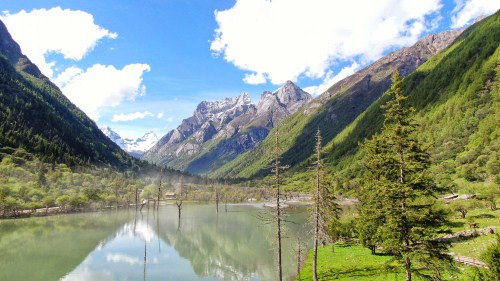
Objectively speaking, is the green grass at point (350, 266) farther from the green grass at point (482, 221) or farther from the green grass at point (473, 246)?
the green grass at point (482, 221)

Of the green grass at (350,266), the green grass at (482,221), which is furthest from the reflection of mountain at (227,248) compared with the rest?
the green grass at (482,221)

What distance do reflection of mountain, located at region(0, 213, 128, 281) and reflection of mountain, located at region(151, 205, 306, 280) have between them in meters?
21.6

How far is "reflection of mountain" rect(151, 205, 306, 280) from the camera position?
62581 mm

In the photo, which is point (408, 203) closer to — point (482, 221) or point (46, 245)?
point (482, 221)

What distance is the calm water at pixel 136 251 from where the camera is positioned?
59938 mm

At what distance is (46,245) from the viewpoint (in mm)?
84188

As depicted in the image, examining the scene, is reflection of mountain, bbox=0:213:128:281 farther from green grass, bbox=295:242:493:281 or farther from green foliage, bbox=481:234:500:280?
green foliage, bbox=481:234:500:280

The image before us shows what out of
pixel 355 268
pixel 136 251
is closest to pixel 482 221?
pixel 355 268

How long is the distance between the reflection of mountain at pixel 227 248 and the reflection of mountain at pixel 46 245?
21569 millimetres

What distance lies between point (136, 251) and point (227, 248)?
876 inches

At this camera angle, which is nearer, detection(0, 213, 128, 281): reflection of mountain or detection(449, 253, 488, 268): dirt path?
detection(449, 253, 488, 268): dirt path

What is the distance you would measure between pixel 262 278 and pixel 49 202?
14339 centimetres

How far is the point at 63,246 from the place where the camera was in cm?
8381

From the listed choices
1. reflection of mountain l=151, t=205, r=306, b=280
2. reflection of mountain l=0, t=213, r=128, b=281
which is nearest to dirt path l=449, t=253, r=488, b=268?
reflection of mountain l=151, t=205, r=306, b=280
